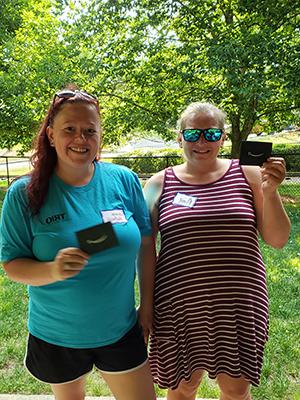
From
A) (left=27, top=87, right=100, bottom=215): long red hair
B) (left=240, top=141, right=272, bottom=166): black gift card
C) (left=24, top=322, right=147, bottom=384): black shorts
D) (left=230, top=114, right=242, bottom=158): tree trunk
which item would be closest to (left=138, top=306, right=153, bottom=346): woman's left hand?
(left=24, top=322, right=147, bottom=384): black shorts

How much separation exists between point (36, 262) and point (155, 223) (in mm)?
553

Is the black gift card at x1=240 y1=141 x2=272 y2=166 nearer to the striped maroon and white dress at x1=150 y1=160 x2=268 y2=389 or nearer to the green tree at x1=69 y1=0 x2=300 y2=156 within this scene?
the striped maroon and white dress at x1=150 y1=160 x2=268 y2=389

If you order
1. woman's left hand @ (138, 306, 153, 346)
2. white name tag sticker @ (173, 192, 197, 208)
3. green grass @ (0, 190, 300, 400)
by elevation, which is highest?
white name tag sticker @ (173, 192, 197, 208)

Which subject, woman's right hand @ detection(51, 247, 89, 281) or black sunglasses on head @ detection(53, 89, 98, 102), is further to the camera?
black sunglasses on head @ detection(53, 89, 98, 102)

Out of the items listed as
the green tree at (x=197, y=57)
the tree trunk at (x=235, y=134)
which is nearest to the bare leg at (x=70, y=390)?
the green tree at (x=197, y=57)

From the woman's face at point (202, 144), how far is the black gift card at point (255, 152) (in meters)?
0.16

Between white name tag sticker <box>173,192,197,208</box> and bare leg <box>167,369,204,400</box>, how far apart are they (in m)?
0.78

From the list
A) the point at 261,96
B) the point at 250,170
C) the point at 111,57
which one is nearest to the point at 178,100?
the point at 111,57

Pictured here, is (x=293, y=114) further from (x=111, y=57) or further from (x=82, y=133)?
(x=82, y=133)

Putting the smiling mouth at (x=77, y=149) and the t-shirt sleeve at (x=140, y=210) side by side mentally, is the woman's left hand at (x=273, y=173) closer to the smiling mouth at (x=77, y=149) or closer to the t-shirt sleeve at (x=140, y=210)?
the t-shirt sleeve at (x=140, y=210)

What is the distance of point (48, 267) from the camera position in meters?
1.43

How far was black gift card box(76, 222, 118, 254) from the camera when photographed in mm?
1362

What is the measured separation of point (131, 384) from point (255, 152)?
1070 mm

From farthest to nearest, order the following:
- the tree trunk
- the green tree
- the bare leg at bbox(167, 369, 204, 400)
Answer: the tree trunk, the green tree, the bare leg at bbox(167, 369, 204, 400)
